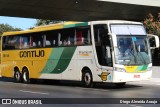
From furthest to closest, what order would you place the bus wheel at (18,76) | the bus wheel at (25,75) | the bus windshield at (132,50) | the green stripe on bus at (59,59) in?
the bus wheel at (18,76), the bus wheel at (25,75), the green stripe on bus at (59,59), the bus windshield at (132,50)

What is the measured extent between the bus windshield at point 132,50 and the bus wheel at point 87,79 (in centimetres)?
205

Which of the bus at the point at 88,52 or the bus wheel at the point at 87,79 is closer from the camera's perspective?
the bus at the point at 88,52

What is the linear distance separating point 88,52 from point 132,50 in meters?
2.22

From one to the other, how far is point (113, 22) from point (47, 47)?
16.9 feet

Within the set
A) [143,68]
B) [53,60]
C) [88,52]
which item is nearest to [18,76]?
[53,60]

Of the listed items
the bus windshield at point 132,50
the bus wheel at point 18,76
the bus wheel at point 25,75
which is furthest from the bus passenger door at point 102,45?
the bus wheel at point 18,76

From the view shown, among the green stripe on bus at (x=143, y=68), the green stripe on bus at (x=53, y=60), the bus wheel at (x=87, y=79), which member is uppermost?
the green stripe on bus at (x=53, y=60)

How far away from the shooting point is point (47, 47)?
24391mm

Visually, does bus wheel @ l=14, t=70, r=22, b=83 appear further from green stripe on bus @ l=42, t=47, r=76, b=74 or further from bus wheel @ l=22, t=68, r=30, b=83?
green stripe on bus @ l=42, t=47, r=76, b=74

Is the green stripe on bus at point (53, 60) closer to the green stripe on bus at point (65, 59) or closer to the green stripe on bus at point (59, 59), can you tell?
the green stripe on bus at point (59, 59)

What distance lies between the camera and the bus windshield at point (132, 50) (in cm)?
2014

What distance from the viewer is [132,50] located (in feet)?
67.2

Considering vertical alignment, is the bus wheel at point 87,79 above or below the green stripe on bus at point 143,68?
below

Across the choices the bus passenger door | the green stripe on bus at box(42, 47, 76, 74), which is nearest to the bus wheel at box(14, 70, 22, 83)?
the green stripe on bus at box(42, 47, 76, 74)
